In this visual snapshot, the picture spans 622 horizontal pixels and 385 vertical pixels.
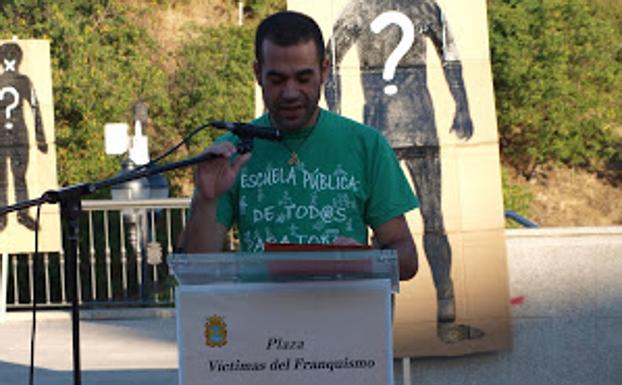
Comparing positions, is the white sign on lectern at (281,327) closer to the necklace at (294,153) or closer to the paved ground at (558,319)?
the necklace at (294,153)

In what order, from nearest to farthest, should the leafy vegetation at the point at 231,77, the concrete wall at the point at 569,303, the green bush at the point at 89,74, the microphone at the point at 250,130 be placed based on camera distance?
the microphone at the point at 250,130
the concrete wall at the point at 569,303
the green bush at the point at 89,74
the leafy vegetation at the point at 231,77

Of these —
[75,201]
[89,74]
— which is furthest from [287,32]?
[89,74]

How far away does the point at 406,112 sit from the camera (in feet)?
24.6

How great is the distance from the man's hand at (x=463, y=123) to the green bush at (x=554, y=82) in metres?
26.7

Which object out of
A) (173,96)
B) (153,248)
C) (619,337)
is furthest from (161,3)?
(619,337)

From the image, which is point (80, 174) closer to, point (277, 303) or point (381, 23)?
point (381, 23)

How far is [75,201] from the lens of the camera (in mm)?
3955

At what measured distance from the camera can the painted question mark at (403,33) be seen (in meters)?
7.50

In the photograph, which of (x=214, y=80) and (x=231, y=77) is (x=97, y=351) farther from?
(x=231, y=77)

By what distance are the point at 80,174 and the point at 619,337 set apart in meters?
18.1

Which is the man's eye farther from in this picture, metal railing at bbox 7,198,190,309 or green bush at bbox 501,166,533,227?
green bush at bbox 501,166,533,227

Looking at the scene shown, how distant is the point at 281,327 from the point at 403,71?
4.15 metres

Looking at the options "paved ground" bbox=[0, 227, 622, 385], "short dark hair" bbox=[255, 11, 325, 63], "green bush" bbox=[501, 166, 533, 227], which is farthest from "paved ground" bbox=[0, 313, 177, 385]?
"green bush" bbox=[501, 166, 533, 227]

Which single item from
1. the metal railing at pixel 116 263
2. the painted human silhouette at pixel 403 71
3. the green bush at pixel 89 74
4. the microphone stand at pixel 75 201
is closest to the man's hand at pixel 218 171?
the microphone stand at pixel 75 201
